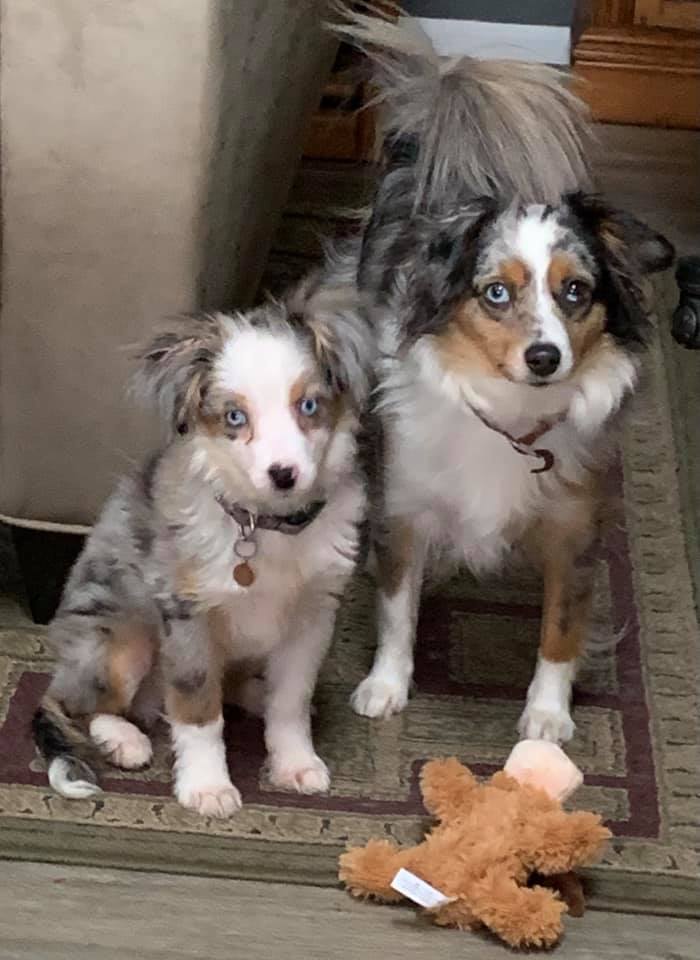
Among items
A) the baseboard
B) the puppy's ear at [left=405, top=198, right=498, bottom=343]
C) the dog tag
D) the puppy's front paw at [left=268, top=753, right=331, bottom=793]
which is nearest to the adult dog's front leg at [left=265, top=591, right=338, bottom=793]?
the puppy's front paw at [left=268, top=753, right=331, bottom=793]

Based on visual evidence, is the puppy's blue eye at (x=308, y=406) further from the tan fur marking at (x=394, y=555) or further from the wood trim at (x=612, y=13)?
the wood trim at (x=612, y=13)

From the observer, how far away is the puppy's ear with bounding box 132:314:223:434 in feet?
4.67

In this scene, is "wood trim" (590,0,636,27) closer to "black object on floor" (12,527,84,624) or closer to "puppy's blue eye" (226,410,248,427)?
"black object on floor" (12,527,84,624)

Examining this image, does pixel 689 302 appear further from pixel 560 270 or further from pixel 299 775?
pixel 299 775

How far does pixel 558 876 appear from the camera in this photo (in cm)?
147

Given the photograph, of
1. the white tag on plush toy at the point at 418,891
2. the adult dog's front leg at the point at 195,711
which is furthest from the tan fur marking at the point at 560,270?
the white tag on plush toy at the point at 418,891

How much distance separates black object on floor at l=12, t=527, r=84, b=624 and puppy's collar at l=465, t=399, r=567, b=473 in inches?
20.8

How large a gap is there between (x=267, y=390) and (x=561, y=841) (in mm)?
508

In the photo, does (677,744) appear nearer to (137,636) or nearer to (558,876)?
(558,876)

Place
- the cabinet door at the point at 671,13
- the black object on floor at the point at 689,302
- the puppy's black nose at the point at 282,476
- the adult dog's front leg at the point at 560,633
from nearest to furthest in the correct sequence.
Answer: the puppy's black nose at the point at 282,476
the adult dog's front leg at the point at 560,633
the black object on floor at the point at 689,302
the cabinet door at the point at 671,13

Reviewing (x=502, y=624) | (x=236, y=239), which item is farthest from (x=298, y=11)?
(x=502, y=624)

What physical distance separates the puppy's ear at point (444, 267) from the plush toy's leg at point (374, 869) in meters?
0.53

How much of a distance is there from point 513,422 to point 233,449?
1.09 ft

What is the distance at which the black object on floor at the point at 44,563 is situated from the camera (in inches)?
70.9
